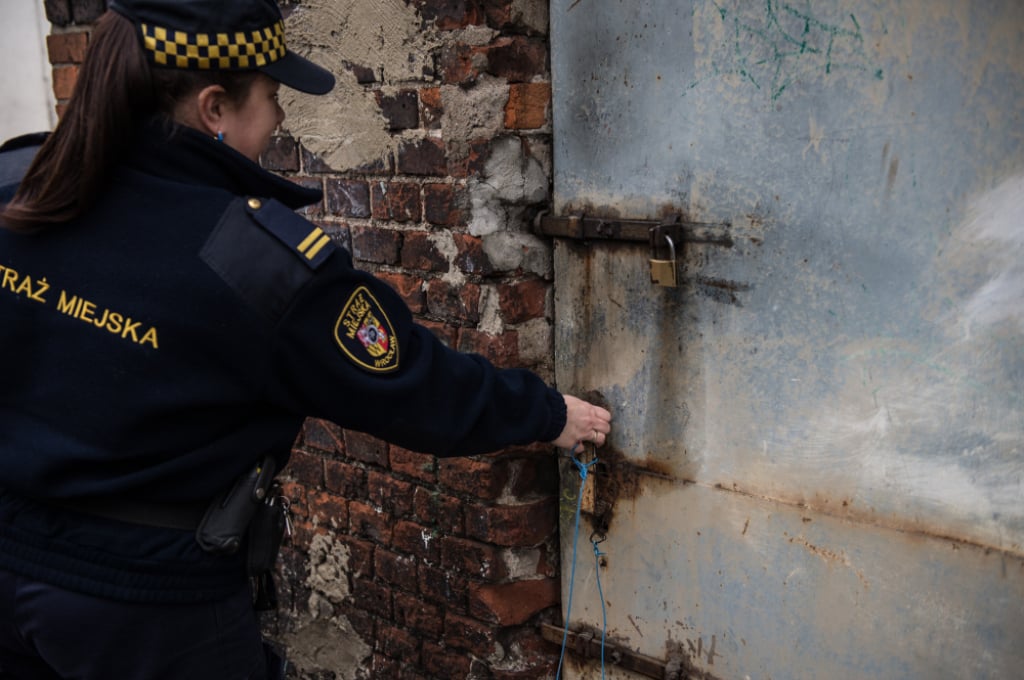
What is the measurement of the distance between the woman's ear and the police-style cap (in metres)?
0.04

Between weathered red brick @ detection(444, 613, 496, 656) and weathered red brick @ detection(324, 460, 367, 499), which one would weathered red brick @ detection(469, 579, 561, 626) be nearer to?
weathered red brick @ detection(444, 613, 496, 656)

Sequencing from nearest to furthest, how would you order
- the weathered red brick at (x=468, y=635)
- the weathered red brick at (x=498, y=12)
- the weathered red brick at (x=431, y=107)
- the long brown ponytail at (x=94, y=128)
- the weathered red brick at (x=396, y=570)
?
1. the long brown ponytail at (x=94, y=128)
2. the weathered red brick at (x=498, y=12)
3. the weathered red brick at (x=431, y=107)
4. the weathered red brick at (x=468, y=635)
5. the weathered red brick at (x=396, y=570)

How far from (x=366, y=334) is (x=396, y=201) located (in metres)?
0.72

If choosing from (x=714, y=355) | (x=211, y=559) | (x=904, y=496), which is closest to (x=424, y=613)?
(x=211, y=559)

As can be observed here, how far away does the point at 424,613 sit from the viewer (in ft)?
8.11

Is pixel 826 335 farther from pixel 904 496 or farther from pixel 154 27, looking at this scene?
pixel 154 27

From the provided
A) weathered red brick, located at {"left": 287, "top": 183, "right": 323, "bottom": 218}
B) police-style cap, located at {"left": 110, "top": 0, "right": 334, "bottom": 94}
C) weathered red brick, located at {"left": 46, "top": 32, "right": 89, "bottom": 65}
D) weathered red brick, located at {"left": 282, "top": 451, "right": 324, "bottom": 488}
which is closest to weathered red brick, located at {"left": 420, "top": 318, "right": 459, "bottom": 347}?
weathered red brick, located at {"left": 287, "top": 183, "right": 323, "bottom": 218}

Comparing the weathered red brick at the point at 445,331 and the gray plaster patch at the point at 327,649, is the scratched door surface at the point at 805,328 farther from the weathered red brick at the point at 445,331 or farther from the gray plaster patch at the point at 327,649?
the gray plaster patch at the point at 327,649

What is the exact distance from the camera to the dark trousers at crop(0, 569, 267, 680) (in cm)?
162

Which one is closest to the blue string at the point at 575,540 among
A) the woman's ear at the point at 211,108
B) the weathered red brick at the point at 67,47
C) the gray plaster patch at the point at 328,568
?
the gray plaster patch at the point at 328,568

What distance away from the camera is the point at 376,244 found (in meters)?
2.36

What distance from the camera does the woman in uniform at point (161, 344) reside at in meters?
1.54

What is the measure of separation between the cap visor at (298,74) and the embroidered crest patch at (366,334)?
374mm

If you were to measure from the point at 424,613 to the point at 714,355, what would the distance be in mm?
1034
